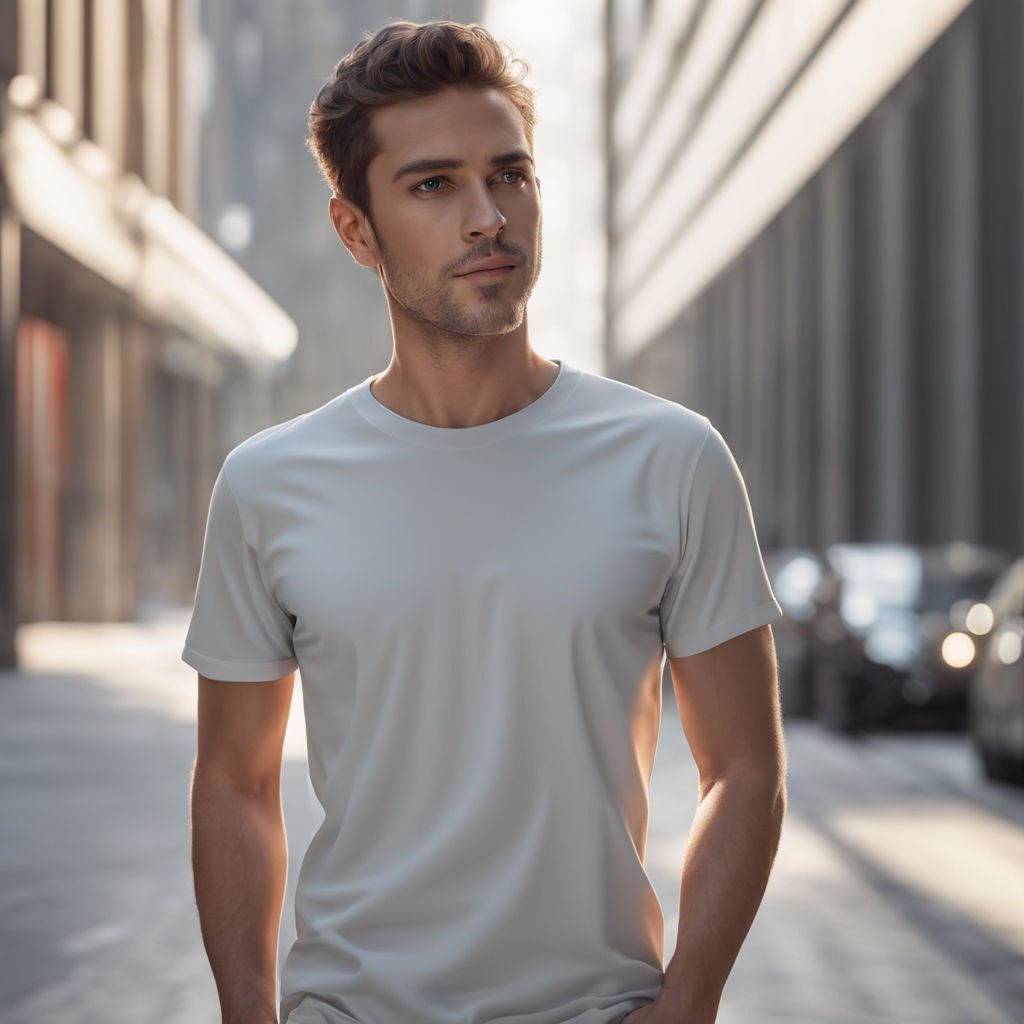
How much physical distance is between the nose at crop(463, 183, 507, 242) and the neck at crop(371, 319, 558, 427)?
15cm

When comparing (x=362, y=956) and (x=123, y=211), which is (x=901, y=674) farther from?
(x=123, y=211)

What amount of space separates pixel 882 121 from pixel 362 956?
32060mm

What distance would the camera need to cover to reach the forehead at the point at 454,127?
2455 millimetres

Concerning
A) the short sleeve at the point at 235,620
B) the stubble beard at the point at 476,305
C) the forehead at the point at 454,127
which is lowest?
the short sleeve at the point at 235,620

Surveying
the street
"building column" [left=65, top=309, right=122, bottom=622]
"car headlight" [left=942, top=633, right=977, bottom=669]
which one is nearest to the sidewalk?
the street

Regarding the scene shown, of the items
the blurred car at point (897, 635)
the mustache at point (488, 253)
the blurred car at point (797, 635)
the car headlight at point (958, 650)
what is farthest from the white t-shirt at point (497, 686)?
the blurred car at point (797, 635)

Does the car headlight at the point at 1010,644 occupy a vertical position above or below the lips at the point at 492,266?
below

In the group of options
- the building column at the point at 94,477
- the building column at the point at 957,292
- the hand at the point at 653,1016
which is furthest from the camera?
the building column at the point at 94,477

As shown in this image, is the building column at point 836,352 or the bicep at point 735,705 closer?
the bicep at point 735,705

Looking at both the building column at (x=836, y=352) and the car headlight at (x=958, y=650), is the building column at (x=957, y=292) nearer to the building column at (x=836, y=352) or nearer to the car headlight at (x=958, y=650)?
the building column at (x=836, y=352)

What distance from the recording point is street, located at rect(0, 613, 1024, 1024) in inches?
262

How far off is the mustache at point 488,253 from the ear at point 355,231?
0.59 feet

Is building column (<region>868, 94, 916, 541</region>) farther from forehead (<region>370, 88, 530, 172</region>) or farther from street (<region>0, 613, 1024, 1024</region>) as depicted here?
forehead (<region>370, 88, 530, 172</region>)

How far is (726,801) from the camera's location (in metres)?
2.39
